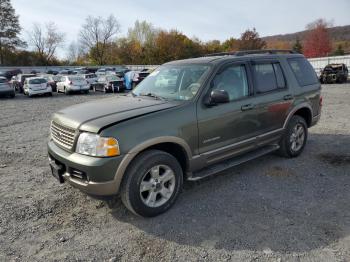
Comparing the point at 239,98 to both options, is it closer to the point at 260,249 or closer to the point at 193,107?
the point at 193,107

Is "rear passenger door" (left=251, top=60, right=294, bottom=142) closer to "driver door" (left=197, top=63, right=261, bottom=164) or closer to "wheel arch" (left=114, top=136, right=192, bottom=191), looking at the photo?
"driver door" (left=197, top=63, right=261, bottom=164)

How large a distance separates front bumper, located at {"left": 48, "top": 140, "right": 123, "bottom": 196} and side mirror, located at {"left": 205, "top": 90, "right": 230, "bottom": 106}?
4.76 ft

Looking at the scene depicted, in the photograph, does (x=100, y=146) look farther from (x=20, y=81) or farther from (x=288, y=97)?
(x=20, y=81)

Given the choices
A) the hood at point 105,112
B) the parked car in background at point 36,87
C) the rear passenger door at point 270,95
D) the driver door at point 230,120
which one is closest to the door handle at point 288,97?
the rear passenger door at point 270,95

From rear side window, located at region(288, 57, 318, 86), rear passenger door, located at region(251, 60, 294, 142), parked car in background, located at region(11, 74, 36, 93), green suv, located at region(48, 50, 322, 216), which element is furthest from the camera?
parked car in background, located at region(11, 74, 36, 93)

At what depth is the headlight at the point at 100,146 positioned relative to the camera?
10.5 feet

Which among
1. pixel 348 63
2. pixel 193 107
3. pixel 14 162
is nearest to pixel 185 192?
pixel 193 107

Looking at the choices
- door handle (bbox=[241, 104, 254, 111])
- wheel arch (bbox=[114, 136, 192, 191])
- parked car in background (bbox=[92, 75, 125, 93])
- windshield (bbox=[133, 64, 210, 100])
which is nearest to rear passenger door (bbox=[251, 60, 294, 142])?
door handle (bbox=[241, 104, 254, 111])

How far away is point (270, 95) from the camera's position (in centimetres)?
487

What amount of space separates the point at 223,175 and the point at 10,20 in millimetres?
66534

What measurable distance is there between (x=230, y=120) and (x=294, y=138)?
2.01 metres

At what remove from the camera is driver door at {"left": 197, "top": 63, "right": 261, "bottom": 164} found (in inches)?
156

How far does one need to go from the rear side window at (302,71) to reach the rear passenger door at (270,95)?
45cm

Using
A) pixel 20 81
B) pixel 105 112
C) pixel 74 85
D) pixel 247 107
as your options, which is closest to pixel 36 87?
pixel 74 85
